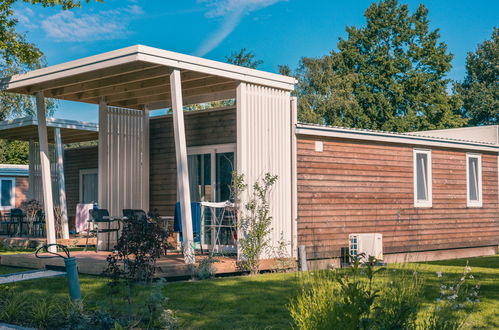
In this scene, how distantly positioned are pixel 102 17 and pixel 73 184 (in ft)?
98.7

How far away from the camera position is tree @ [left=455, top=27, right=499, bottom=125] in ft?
113

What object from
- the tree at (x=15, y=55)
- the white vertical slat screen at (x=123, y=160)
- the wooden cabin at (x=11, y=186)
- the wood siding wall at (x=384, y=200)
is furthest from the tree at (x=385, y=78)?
the white vertical slat screen at (x=123, y=160)

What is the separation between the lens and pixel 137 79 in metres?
9.69

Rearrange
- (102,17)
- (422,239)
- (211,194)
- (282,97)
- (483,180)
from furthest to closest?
(102,17) → (483,180) → (422,239) → (211,194) → (282,97)

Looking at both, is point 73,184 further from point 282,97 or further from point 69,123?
point 282,97

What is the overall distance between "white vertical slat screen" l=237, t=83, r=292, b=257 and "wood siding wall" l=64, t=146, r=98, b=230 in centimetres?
884

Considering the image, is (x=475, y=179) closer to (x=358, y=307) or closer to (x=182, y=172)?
(x=182, y=172)

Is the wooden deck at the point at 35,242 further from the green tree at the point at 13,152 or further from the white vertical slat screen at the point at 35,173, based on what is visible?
the green tree at the point at 13,152

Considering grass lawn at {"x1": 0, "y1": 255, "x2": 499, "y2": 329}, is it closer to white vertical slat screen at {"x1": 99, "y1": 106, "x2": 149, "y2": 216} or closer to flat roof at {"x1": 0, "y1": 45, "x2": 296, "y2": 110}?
white vertical slat screen at {"x1": 99, "y1": 106, "x2": 149, "y2": 216}

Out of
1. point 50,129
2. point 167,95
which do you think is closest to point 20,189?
point 50,129

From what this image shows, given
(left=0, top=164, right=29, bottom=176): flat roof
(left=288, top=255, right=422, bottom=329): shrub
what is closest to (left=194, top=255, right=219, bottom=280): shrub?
(left=288, top=255, right=422, bottom=329): shrub

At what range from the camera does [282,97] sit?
10367 millimetres

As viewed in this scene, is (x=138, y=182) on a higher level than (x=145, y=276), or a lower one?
higher

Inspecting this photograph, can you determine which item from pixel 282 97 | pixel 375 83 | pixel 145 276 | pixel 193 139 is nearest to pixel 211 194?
pixel 193 139
